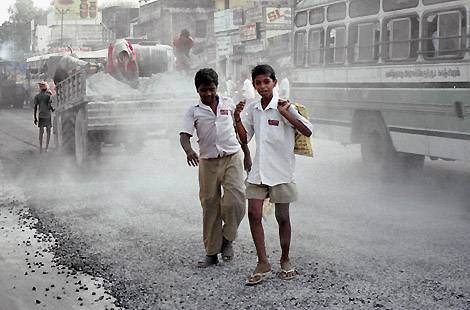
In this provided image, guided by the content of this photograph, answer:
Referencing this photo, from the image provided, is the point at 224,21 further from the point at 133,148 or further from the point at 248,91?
the point at 133,148

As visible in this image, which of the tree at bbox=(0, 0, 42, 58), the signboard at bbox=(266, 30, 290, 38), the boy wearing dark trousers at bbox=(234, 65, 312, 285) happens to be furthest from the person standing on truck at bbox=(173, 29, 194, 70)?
the tree at bbox=(0, 0, 42, 58)

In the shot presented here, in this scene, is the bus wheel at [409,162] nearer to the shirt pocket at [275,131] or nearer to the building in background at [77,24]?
the shirt pocket at [275,131]

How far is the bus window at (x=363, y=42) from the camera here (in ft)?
37.3

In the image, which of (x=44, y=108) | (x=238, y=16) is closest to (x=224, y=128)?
(x=44, y=108)

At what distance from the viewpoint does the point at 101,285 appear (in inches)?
225

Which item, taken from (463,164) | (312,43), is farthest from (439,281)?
(312,43)

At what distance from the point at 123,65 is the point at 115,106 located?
1252 mm

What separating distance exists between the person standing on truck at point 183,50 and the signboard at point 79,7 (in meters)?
60.1

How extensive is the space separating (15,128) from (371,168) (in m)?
14.4

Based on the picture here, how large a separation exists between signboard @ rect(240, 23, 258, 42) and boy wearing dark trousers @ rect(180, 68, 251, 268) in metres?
30.4

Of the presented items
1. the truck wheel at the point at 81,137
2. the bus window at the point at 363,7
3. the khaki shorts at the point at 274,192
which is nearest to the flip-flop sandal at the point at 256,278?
the khaki shorts at the point at 274,192

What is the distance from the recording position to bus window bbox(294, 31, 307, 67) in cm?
1375

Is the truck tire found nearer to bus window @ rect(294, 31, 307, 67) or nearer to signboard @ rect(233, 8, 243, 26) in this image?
bus window @ rect(294, 31, 307, 67)

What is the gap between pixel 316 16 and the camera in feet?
43.5
